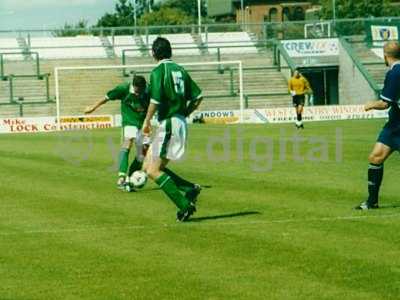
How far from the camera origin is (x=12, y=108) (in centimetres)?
5619

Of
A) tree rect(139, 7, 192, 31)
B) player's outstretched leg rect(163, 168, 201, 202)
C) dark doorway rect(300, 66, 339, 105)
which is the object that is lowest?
dark doorway rect(300, 66, 339, 105)

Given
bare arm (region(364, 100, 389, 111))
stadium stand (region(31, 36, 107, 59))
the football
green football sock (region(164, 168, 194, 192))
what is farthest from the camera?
stadium stand (region(31, 36, 107, 59))

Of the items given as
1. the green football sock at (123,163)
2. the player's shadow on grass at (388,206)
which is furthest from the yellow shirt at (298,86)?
the player's shadow on grass at (388,206)

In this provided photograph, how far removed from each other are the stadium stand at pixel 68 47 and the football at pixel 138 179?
44325 millimetres

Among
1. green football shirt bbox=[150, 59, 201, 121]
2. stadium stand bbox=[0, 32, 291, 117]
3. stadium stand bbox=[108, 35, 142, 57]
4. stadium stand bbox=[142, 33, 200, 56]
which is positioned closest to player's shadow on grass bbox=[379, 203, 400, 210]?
green football shirt bbox=[150, 59, 201, 121]

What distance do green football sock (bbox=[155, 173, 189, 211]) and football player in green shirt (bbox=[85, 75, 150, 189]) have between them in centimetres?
476

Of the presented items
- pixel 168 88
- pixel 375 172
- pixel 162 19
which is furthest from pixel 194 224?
pixel 162 19

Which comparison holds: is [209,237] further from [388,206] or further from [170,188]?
[388,206]

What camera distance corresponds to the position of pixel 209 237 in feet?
42.3

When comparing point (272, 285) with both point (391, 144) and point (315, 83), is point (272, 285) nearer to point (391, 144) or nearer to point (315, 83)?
point (391, 144)

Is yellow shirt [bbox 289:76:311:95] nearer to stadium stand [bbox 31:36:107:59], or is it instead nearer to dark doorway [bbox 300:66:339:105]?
dark doorway [bbox 300:66:339:105]

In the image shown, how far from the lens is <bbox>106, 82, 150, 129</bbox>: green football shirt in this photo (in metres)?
19.4

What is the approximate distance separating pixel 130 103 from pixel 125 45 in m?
44.5

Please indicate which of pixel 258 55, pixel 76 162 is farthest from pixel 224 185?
pixel 258 55
